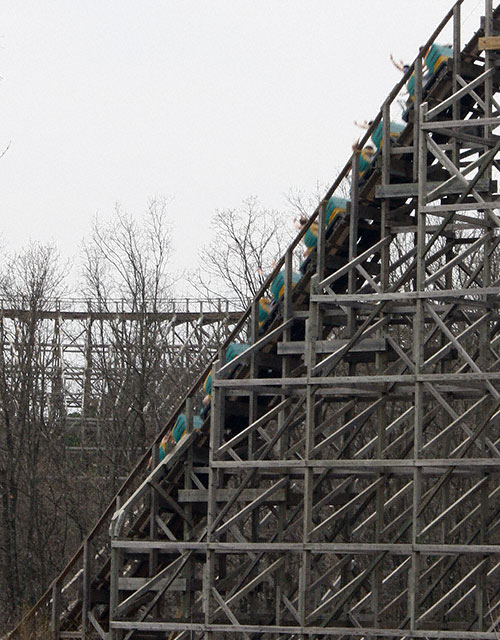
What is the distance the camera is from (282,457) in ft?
60.0

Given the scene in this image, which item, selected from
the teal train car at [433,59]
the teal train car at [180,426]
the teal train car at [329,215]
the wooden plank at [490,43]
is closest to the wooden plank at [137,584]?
the teal train car at [180,426]

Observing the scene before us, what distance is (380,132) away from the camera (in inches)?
709

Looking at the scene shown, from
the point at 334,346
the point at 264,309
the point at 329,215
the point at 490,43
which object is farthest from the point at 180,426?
the point at 490,43

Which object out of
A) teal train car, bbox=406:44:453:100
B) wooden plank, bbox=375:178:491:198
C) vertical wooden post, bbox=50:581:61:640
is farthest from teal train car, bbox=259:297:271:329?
vertical wooden post, bbox=50:581:61:640

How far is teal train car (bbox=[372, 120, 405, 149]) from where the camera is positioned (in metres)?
18.0

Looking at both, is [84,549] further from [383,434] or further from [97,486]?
[97,486]

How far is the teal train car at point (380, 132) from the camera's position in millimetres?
17984

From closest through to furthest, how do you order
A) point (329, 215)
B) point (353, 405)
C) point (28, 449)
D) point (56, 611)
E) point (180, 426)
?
point (329, 215)
point (353, 405)
point (180, 426)
point (56, 611)
point (28, 449)

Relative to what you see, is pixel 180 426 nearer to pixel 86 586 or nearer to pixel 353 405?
pixel 353 405

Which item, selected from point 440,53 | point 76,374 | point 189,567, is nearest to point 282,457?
point 189,567

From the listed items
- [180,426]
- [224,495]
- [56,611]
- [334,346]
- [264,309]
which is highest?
[264,309]

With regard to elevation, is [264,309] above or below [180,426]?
above

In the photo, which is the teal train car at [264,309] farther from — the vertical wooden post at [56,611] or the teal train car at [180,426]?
the vertical wooden post at [56,611]

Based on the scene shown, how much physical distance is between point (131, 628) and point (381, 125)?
24.1 ft
